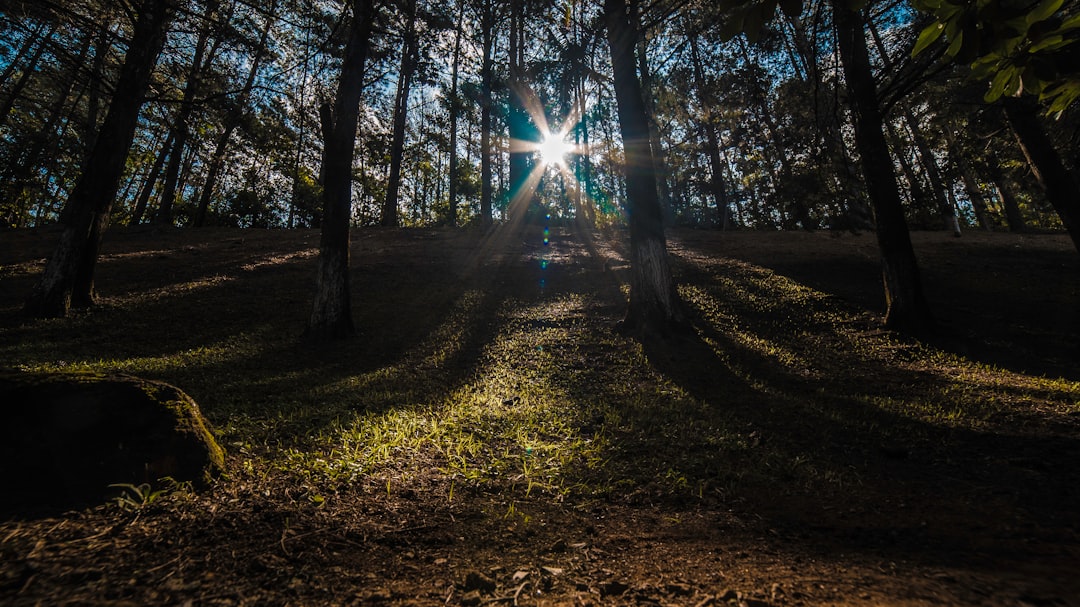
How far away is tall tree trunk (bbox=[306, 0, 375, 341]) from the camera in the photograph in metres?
8.61

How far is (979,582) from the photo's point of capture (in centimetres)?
205

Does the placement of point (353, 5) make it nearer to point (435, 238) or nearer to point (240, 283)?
point (240, 283)

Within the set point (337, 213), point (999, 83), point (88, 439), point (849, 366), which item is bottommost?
point (849, 366)

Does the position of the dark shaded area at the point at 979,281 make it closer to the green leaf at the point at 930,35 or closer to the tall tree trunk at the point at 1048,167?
the tall tree trunk at the point at 1048,167

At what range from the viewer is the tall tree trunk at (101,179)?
9.38 m

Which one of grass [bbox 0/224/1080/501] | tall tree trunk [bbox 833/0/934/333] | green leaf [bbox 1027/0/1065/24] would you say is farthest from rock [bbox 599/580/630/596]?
tall tree trunk [bbox 833/0/934/333]

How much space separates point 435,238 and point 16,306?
12.6 meters

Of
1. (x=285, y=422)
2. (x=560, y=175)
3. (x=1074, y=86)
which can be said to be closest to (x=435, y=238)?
(x=285, y=422)

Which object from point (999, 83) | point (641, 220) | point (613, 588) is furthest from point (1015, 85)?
point (641, 220)

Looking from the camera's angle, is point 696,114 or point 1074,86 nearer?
point 1074,86

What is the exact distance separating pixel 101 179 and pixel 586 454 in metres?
12.4

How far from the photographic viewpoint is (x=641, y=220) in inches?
348

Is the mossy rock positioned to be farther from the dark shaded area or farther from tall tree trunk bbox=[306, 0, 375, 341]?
the dark shaded area

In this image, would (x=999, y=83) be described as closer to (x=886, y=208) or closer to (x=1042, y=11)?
(x=1042, y=11)
